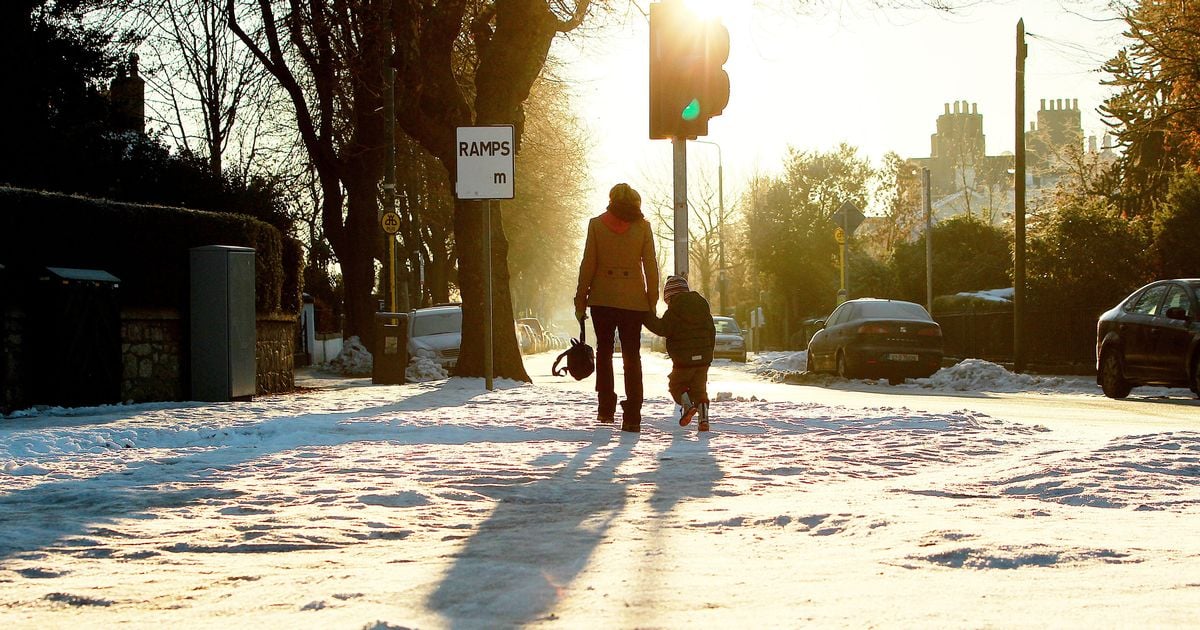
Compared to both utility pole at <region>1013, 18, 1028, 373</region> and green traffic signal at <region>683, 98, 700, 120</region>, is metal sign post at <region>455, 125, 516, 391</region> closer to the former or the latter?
green traffic signal at <region>683, 98, 700, 120</region>

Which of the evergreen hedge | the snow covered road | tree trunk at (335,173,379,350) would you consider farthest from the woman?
tree trunk at (335,173,379,350)

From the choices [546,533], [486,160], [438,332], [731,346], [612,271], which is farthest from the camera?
[731,346]

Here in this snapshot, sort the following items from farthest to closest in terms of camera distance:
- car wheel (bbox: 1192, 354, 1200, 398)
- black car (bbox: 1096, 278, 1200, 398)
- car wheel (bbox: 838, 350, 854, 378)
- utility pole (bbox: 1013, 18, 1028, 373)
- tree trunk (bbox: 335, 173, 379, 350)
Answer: tree trunk (bbox: 335, 173, 379, 350)
utility pole (bbox: 1013, 18, 1028, 373)
car wheel (bbox: 838, 350, 854, 378)
black car (bbox: 1096, 278, 1200, 398)
car wheel (bbox: 1192, 354, 1200, 398)

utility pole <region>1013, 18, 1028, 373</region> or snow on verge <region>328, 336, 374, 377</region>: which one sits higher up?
utility pole <region>1013, 18, 1028, 373</region>

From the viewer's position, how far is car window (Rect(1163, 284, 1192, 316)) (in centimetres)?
1548

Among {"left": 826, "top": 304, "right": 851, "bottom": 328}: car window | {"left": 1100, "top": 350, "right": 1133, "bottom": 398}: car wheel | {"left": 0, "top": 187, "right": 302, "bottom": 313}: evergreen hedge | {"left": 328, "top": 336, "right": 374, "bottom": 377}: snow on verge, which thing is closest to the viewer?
{"left": 0, "top": 187, "right": 302, "bottom": 313}: evergreen hedge

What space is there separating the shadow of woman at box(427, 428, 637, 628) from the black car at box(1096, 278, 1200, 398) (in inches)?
414

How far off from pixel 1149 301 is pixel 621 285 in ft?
31.7

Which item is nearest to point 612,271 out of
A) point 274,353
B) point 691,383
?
point 691,383

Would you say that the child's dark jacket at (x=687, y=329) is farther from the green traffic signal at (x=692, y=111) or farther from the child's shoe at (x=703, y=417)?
the green traffic signal at (x=692, y=111)

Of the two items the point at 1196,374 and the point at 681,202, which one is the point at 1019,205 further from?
the point at 681,202

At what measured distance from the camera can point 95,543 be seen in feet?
Answer: 16.4

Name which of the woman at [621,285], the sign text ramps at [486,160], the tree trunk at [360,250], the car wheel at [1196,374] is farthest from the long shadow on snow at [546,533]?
Answer: the tree trunk at [360,250]

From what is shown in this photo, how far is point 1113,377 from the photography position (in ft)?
55.2
